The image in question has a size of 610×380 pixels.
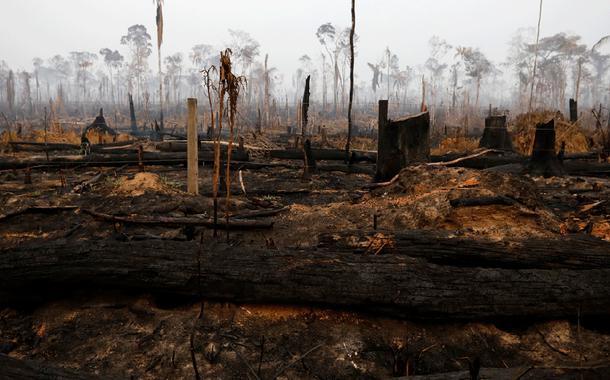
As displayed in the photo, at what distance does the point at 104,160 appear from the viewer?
36.6ft

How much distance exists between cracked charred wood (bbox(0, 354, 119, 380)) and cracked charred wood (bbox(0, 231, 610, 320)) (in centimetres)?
116

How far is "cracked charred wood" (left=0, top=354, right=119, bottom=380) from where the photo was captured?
196cm

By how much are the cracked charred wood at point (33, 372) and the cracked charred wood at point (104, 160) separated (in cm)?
964

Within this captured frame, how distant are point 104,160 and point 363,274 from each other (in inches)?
415

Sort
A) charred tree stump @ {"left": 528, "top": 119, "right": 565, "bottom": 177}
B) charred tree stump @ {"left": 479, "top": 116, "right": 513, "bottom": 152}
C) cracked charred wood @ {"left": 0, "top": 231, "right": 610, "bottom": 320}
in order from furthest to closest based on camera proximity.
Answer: charred tree stump @ {"left": 479, "top": 116, "right": 513, "bottom": 152}
charred tree stump @ {"left": 528, "top": 119, "right": 565, "bottom": 177}
cracked charred wood @ {"left": 0, "top": 231, "right": 610, "bottom": 320}

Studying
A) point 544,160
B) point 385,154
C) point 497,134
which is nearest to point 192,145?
point 385,154

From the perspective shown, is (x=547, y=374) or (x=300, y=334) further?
(x=300, y=334)

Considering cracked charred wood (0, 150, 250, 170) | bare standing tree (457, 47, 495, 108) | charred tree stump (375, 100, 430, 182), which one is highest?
bare standing tree (457, 47, 495, 108)

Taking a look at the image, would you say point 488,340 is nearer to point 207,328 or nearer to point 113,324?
point 207,328

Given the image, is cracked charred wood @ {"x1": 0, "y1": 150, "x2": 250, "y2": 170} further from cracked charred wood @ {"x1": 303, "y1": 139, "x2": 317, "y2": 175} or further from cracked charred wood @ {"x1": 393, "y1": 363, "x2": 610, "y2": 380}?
cracked charred wood @ {"x1": 393, "y1": 363, "x2": 610, "y2": 380}

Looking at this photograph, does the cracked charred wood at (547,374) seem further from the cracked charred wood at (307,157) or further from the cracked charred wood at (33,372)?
the cracked charred wood at (307,157)

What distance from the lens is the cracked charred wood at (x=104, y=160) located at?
407 inches

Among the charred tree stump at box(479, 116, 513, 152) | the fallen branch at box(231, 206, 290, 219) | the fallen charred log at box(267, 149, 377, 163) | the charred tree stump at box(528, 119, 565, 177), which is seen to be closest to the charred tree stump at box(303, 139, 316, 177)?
the fallen charred log at box(267, 149, 377, 163)

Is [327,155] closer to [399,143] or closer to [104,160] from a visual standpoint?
[399,143]
